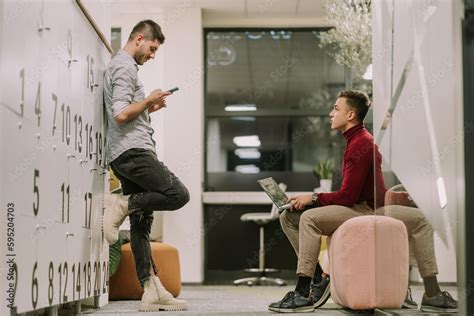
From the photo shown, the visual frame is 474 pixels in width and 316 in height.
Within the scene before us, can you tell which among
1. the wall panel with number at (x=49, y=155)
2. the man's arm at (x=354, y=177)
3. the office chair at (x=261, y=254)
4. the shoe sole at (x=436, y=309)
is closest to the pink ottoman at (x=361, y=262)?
the man's arm at (x=354, y=177)

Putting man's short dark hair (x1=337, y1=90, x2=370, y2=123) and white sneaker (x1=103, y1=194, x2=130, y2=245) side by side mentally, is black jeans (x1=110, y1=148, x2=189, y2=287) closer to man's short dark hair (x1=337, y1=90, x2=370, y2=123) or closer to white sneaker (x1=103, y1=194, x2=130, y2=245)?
white sneaker (x1=103, y1=194, x2=130, y2=245)

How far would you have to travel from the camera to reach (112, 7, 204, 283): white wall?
333 inches

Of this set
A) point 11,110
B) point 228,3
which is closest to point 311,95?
point 228,3

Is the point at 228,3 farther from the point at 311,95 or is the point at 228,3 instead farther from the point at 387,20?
the point at 387,20

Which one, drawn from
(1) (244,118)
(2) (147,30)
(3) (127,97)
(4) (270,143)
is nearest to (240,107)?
(1) (244,118)

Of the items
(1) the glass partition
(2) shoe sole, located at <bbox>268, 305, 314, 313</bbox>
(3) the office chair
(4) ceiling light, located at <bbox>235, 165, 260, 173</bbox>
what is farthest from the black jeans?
(4) ceiling light, located at <bbox>235, 165, 260, 173</bbox>

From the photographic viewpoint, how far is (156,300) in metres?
3.93

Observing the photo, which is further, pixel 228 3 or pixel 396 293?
pixel 228 3

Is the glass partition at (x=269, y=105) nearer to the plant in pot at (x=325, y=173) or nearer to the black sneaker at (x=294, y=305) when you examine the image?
the plant in pot at (x=325, y=173)

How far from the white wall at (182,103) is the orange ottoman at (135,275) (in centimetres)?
320

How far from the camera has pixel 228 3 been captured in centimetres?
845

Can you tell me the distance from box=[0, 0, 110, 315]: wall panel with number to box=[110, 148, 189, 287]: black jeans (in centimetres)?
21

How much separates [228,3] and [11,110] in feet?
20.3

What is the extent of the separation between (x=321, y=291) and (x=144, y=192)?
1114 mm
